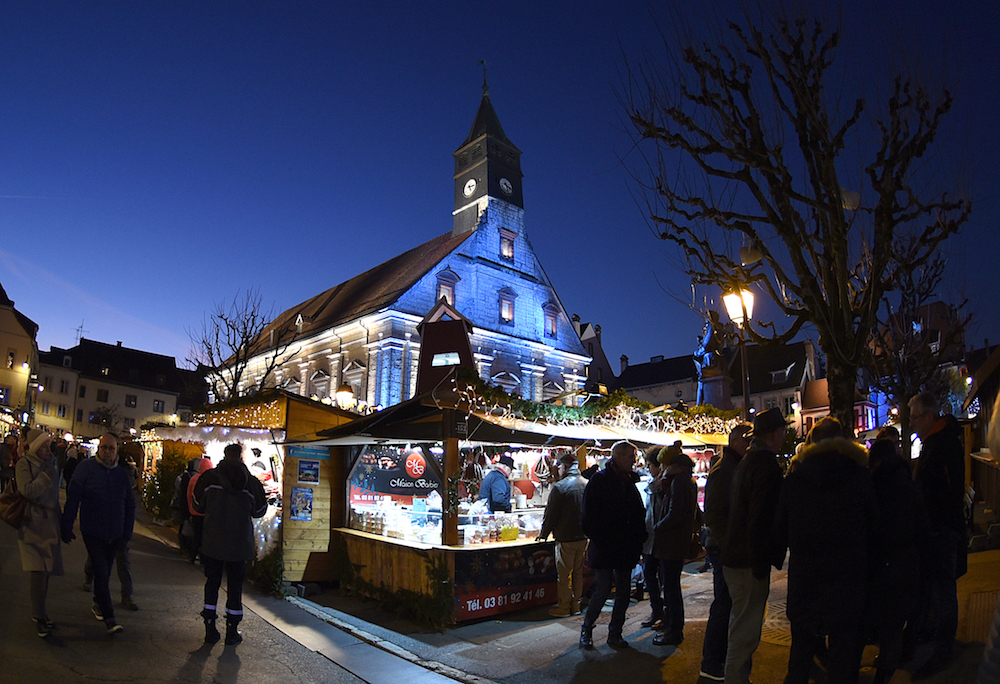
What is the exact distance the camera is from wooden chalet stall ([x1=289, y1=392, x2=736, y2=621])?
820cm

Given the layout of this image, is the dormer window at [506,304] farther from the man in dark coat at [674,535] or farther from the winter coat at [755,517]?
the winter coat at [755,517]

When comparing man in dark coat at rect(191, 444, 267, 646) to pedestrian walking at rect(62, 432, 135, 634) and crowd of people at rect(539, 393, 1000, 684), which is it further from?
crowd of people at rect(539, 393, 1000, 684)

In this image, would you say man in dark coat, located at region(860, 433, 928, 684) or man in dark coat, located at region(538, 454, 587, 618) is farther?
man in dark coat, located at region(538, 454, 587, 618)

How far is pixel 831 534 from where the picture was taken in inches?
159

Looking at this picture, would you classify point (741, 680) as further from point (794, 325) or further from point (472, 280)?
point (472, 280)

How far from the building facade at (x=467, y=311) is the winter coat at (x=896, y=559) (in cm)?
2669

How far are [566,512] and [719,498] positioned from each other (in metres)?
3.17

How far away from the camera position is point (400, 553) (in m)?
8.66

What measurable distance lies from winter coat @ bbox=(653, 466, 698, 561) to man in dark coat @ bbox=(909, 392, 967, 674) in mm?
2257

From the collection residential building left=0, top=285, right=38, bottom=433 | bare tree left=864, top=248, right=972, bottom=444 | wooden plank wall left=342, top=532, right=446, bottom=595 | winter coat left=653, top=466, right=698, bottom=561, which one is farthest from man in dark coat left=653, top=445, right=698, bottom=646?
residential building left=0, top=285, right=38, bottom=433

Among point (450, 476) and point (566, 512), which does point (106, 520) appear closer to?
point (450, 476)

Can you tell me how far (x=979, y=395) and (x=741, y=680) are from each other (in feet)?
55.4

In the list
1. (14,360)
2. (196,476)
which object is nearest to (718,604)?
(196,476)

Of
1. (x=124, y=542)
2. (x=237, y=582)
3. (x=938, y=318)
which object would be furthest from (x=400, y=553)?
(x=938, y=318)
